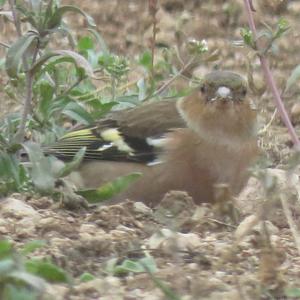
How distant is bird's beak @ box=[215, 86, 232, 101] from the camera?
17.8ft

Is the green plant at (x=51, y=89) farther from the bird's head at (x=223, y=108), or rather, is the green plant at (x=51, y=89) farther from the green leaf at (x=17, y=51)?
the bird's head at (x=223, y=108)

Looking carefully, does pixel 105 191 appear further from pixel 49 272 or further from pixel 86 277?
pixel 49 272

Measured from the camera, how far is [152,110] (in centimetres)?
549

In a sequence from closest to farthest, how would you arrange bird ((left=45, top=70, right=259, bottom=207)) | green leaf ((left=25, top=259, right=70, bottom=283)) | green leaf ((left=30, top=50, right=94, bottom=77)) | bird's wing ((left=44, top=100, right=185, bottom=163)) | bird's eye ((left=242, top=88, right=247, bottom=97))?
1. green leaf ((left=25, top=259, right=70, bottom=283))
2. green leaf ((left=30, top=50, right=94, bottom=77))
3. bird ((left=45, top=70, right=259, bottom=207))
4. bird's wing ((left=44, top=100, right=185, bottom=163))
5. bird's eye ((left=242, top=88, right=247, bottom=97))

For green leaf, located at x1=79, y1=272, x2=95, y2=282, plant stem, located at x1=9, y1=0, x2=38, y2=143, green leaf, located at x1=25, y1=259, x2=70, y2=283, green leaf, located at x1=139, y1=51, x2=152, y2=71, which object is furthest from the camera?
green leaf, located at x1=139, y1=51, x2=152, y2=71

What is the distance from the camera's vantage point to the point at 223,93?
543cm

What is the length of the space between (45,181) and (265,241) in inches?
51.1

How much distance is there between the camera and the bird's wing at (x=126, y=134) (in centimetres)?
537

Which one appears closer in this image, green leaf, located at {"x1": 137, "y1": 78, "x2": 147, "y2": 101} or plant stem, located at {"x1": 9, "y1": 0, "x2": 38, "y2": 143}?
plant stem, located at {"x1": 9, "y1": 0, "x2": 38, "y2": 143}

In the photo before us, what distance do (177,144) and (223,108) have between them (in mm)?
327

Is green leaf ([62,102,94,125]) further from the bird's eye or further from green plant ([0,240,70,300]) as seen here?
green plant ([0,240,70,300])

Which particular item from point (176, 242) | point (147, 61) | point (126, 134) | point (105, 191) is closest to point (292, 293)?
point (176, 242)

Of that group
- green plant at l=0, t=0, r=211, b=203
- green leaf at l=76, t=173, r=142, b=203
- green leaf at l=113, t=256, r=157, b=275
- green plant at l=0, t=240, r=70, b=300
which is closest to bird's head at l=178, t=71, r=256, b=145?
green plant at l=0, t=0, r=211, b=203

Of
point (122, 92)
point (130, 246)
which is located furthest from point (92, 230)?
point (122, 92)
